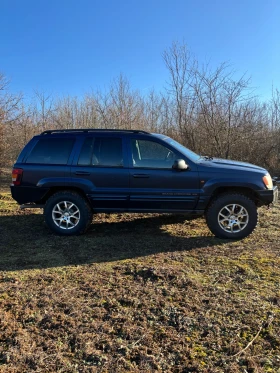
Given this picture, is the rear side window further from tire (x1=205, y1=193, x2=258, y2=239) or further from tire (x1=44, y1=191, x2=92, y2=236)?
tire (x1=205, y1=193, x2=258, y2=239)

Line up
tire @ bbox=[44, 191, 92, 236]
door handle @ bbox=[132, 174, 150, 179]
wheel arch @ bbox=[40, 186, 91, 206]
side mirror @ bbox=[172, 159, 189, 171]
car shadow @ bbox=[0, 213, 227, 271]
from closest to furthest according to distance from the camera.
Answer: car shadow @ bbox=[0, 213, 227, 271]
side mirror @ bbox=[172, 159, 189, 171]
door handle @ bbox=[132, 174, 150, 179]
tire @ bbox=[44, 191, 92, 236]
wheel arch @ bbox=[40, 186, 91, 206]

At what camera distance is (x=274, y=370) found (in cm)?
231

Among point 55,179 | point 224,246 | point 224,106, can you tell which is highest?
point 224,106

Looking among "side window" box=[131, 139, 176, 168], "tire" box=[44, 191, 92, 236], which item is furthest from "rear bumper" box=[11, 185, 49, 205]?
"side window" box=[131, 139, 176, 168]

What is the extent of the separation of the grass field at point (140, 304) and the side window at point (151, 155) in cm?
135

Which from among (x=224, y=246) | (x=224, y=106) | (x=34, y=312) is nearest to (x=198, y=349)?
(x=34, y=312)

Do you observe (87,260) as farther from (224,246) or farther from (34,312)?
(224,246)

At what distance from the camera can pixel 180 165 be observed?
5262 millimetres

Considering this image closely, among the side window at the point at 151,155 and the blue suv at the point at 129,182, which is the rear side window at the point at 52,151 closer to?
the blue suv at the point at 129,182

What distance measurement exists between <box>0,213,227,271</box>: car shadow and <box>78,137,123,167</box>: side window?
1.38 metres

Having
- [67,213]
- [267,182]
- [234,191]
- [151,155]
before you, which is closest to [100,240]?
[67,213]

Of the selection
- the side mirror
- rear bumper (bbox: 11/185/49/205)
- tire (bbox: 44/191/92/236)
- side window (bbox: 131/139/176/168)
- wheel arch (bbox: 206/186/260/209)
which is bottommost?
→ tire (bbox: 44/191/92/236)

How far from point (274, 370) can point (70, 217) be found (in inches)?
164

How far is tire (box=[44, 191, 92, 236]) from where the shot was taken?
561 cm
